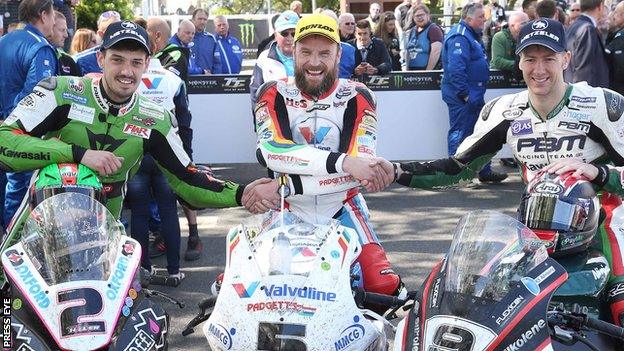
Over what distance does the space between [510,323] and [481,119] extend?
2111 millimetres

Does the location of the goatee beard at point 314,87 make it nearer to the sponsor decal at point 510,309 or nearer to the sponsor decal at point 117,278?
the sponsor decal at point 117,278

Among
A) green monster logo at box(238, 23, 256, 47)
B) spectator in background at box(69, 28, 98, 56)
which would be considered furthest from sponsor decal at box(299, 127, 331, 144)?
green monster logo at box(238, 23, 256, 47)

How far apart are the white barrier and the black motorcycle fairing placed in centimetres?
825

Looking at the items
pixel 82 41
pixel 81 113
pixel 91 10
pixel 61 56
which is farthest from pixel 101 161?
pixel 91 10

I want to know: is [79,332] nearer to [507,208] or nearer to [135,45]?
[135,45]

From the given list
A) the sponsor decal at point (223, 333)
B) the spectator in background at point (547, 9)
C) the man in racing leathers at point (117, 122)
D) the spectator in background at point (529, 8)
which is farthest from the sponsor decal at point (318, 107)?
the spectator in background at point (529, 8)

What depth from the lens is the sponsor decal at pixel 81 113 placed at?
492cm

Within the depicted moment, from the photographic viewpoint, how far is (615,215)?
15.0ft

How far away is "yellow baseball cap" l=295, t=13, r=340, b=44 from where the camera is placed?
4859 mm

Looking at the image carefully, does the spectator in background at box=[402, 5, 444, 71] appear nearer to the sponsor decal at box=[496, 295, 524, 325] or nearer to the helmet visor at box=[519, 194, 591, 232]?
the helmet visor at box=[519, 194, 591, 232]

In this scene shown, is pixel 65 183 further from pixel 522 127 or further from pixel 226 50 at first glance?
pixel 226 50

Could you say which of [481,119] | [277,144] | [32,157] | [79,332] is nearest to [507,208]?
[481,119]

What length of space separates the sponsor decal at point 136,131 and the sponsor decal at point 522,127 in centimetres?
201

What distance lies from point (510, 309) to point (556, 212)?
3.13ft
